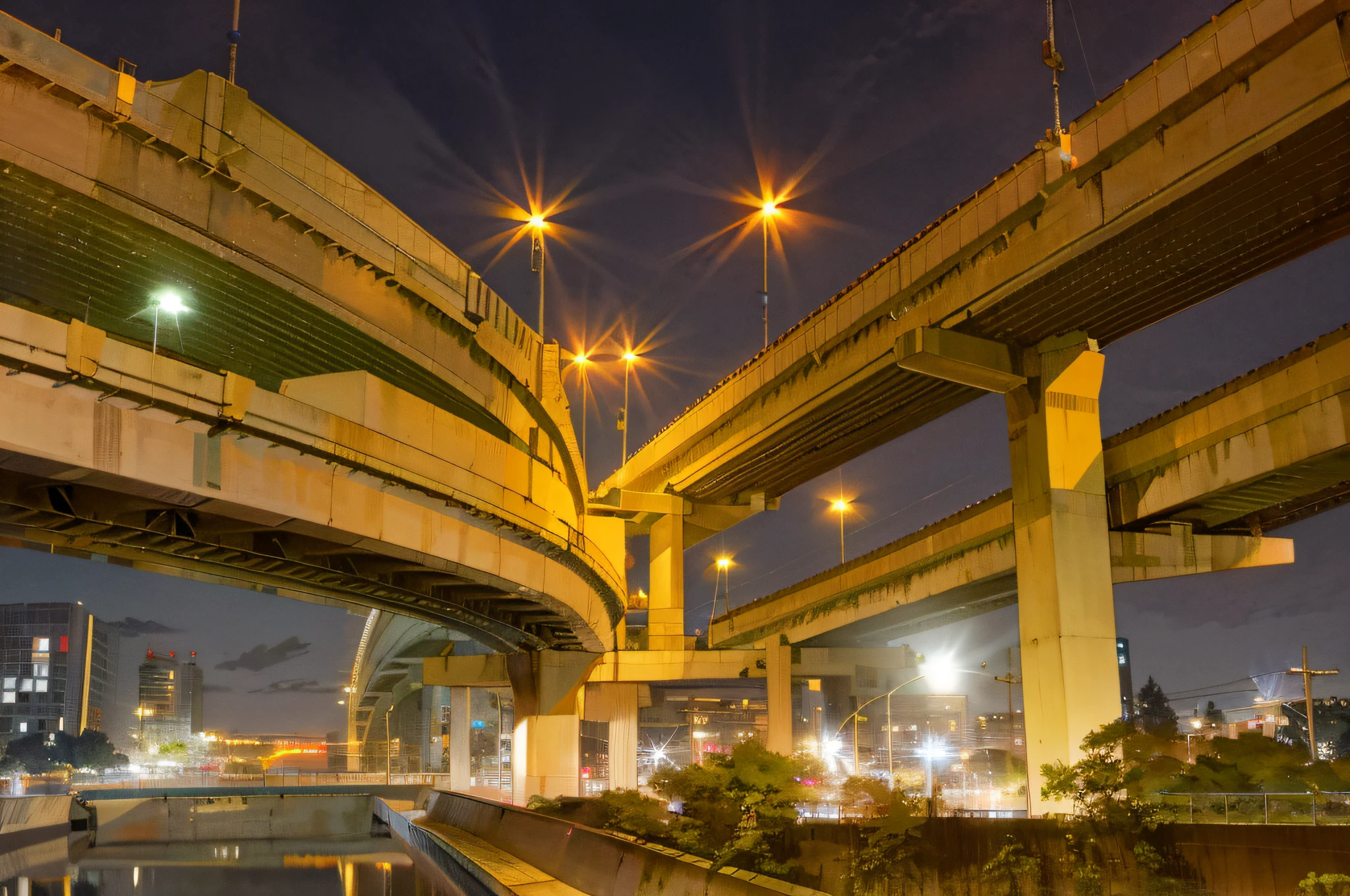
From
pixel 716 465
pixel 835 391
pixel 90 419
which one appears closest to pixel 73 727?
pixel 716 465

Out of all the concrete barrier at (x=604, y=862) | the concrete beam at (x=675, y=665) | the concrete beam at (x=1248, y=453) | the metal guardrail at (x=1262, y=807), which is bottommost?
the concrete barrier at (x=604, y=862)

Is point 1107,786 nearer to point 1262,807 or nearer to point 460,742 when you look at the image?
point 1262,807

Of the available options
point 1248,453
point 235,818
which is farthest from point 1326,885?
point 235,818

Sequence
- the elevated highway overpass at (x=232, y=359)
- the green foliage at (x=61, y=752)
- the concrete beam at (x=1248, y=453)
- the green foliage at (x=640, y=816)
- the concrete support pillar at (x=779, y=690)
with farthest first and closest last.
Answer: the green foliage at (x=61, y=752) → the concrete support pillar at (x=779, y=690) → the concrete beam at (x=1248, y=453) → the green foliage at (x=640, y=816) → the elevated highway overpass at (x=232, y=359)

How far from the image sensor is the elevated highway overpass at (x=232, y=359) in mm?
16609

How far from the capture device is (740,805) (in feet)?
79.6

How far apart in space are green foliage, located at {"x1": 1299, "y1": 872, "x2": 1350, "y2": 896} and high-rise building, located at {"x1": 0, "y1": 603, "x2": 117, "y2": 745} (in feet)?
666

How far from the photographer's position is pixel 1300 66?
23359 mm

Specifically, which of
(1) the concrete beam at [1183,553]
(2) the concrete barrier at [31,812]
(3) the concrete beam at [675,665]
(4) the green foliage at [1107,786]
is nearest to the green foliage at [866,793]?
(4) the green foliage at [1107,786]

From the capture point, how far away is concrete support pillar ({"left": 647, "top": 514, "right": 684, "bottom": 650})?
6344cm

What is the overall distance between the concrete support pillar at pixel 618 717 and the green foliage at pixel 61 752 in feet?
313

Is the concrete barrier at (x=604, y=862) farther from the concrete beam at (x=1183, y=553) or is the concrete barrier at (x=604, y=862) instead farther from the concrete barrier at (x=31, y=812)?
the concrete barrier at (x=31, y=812)

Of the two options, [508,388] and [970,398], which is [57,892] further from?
[970,398]

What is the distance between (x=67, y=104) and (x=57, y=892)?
90.0 ft
